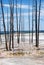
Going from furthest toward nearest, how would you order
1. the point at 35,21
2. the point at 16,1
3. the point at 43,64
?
the point at 35,21
the point at 16,1
the point at 43,64

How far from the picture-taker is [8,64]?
577 centimetres

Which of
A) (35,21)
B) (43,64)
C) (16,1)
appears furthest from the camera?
(35,21)

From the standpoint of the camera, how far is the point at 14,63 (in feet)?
19.4

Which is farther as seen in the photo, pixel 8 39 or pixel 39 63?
pixel 8 39

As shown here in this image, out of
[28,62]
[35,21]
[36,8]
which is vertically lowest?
[28,62]

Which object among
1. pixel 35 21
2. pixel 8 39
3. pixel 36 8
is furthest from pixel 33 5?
pixel 8 39

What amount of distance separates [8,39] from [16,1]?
1876 millimetres

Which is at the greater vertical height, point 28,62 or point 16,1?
point 16,1

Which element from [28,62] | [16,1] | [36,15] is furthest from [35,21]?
[28,62]

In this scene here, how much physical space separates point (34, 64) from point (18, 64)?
19.3 inches

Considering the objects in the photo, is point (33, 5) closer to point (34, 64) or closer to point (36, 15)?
point (36, 15)

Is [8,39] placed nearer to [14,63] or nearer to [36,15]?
[36,15]

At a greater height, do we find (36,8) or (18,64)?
(36,8)

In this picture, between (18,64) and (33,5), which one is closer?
(18,64)
